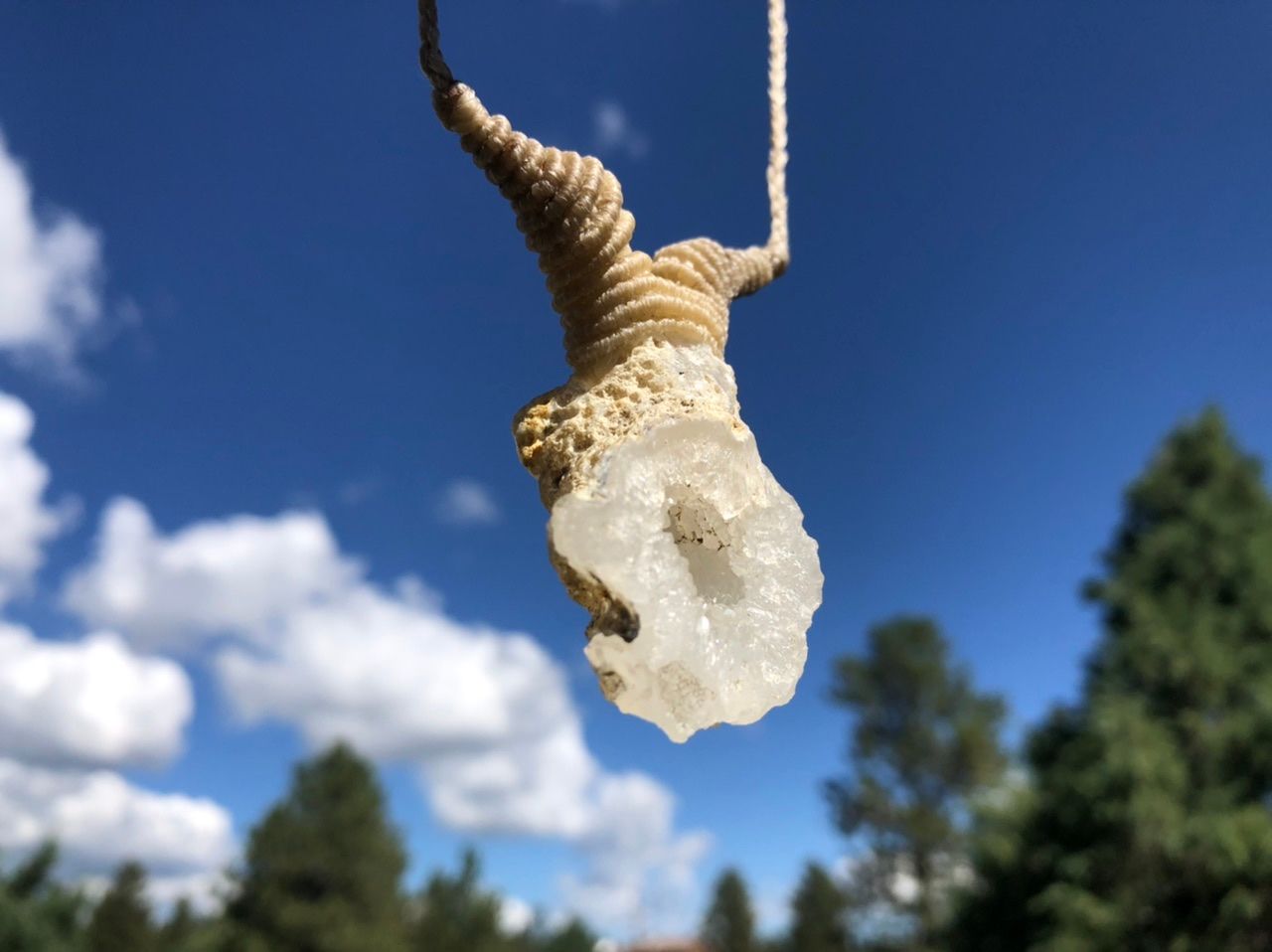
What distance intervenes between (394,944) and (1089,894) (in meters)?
21.8

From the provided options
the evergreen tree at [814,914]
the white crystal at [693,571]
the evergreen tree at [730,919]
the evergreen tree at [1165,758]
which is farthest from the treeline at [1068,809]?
the evergreen tree at [730,919]

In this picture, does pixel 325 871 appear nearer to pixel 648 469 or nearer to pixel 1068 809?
pixel 1068 809

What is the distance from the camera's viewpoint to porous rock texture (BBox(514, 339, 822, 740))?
0.86 metres

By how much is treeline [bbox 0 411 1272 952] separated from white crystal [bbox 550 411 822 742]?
16028 mm

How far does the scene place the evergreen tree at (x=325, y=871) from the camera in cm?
2716

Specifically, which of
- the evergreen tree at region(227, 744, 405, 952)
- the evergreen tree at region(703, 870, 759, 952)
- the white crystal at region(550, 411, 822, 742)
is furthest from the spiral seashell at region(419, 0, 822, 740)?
the evergreen tree at region(703, 870, 759, 952)

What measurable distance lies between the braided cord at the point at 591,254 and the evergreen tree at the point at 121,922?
3299cm

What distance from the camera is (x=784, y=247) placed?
Result: 4.38 ft

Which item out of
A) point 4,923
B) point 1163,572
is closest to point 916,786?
point 1163,572

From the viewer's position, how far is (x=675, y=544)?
96cm

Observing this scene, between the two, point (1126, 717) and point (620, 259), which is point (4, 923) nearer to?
point (1126, 717)

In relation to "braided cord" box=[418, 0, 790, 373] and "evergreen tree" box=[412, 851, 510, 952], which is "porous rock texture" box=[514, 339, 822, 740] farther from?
"evergreen tree" box=[412, 851, 510, 952]

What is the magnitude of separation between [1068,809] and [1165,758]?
6.47 feet

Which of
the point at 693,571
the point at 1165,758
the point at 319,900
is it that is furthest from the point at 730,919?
the point at 693,571
